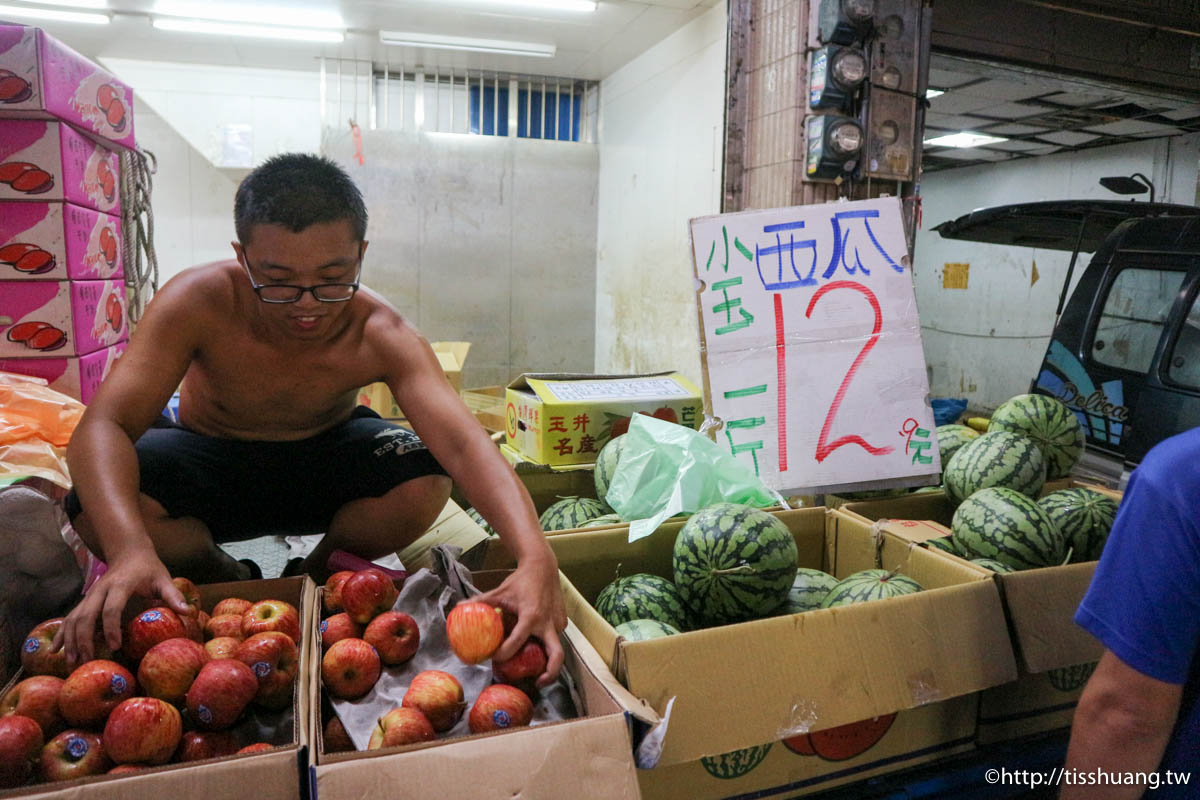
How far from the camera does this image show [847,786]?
1.63 meters

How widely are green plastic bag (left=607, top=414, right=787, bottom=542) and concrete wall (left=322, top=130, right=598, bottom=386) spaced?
218 inches

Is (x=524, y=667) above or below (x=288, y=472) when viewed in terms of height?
below

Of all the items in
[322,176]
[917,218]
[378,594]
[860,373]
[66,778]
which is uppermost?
[917,218]

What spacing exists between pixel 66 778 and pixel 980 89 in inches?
308

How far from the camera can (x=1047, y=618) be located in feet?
5.47

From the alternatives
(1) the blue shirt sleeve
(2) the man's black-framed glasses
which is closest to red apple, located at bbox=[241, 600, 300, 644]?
(2) the man's black-framed glasses

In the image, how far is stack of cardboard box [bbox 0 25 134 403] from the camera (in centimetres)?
263

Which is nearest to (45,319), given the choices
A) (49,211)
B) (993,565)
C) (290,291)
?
(49,211)

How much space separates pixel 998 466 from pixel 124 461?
227cm

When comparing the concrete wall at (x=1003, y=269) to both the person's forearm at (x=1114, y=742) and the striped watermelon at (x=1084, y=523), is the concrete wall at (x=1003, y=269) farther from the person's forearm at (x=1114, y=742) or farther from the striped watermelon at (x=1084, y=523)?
the person's forearm at (x=1114, y=742)

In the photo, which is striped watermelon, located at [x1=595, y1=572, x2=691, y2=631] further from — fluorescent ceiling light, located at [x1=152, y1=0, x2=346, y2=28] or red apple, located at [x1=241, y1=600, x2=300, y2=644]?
fluorescent ceiling light, located at [x1=152, y1=0, x2=346, y2=28]

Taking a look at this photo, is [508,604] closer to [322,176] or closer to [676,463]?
[676,463]

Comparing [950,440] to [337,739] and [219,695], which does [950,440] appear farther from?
[219,695]

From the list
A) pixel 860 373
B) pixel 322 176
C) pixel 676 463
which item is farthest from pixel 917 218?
pixel 322 176
